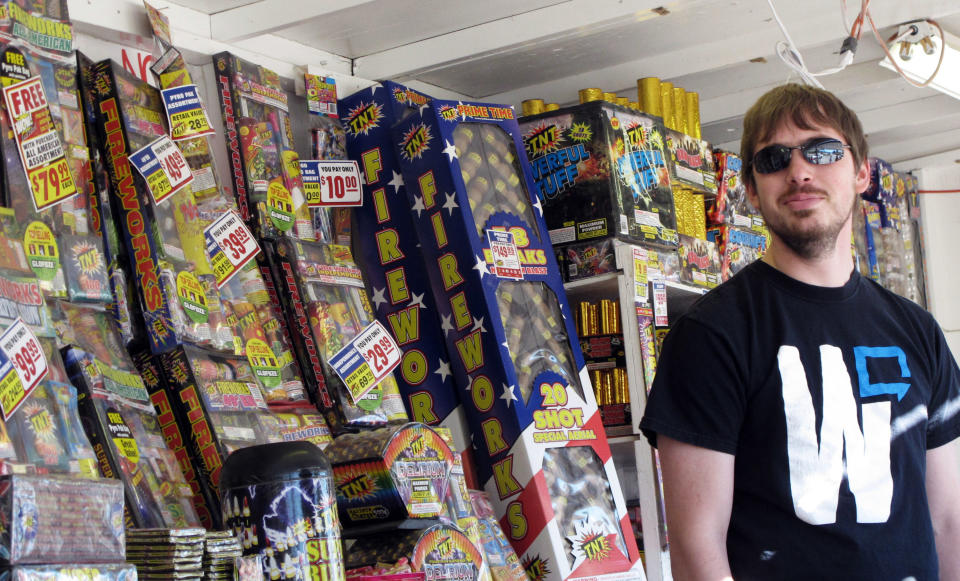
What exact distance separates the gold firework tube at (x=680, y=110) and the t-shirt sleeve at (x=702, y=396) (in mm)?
3559

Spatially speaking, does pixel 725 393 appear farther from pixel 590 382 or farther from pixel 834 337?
pixel 590 382

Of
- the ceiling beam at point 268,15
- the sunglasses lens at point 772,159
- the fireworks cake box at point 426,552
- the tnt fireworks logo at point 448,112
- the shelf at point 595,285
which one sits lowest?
the fireworks cake box at point 426,552

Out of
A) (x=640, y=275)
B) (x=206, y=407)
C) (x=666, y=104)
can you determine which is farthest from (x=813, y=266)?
(x=666, y=104)

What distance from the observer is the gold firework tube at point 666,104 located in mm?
5484

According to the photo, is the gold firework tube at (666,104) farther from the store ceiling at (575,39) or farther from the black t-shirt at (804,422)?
the black t-shirt at (804,422)

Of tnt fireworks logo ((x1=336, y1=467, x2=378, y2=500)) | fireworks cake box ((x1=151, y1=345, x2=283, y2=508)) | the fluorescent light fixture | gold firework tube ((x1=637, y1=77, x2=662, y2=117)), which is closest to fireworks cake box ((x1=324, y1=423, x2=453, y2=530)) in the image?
tnt fireworks logo ((x1=336, y1=467, x2=378, y2=500))

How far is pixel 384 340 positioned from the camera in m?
4.23

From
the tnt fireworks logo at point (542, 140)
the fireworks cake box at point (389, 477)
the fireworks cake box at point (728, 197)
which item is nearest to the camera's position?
the fireworks cake box at point (389, 477)

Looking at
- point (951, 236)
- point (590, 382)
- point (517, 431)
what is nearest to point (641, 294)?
point (590, 382)

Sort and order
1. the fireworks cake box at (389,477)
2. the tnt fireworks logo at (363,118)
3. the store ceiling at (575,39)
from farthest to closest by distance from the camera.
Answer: the tnt fireworks logo at (363,118) → the store ceiling at (575,39) → the fireworks cake box at (389,477)

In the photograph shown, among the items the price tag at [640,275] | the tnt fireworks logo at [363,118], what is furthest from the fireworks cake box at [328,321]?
the price tag at [640,275]

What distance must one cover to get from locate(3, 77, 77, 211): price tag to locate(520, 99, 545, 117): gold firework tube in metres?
2.62

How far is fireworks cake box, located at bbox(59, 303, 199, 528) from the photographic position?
10.1 ft

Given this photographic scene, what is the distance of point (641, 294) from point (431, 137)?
1092mm
